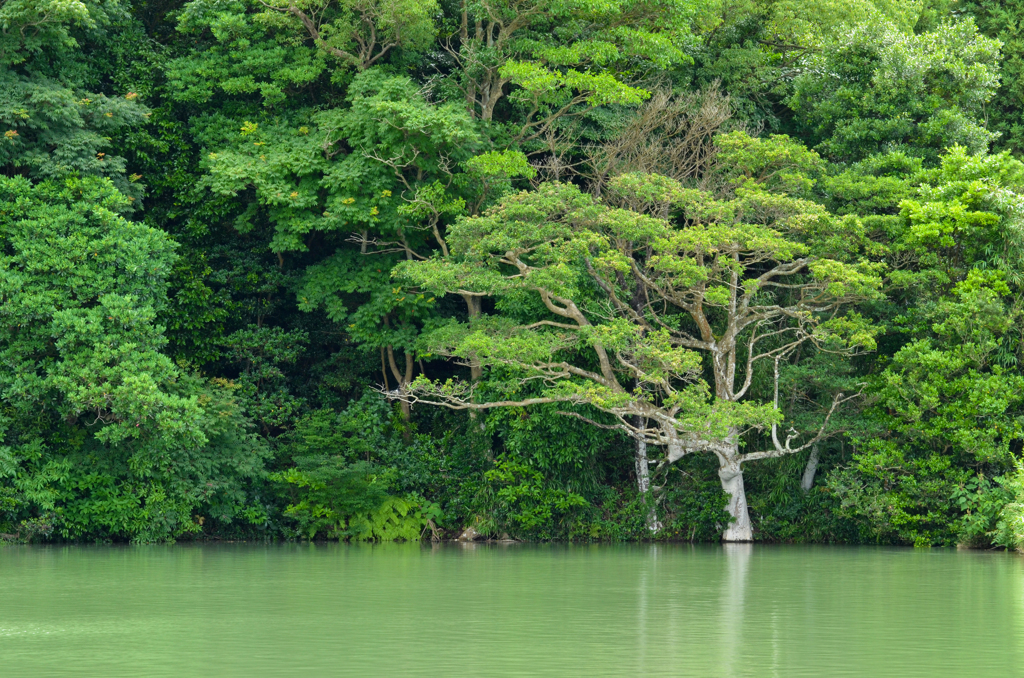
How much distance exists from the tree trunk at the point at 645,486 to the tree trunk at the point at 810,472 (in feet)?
8.92

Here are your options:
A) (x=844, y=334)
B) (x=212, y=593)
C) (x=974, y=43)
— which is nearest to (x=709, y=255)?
(x=844, y=334)

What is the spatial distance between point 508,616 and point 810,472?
46.1 ft

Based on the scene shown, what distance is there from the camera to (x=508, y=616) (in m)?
12.3

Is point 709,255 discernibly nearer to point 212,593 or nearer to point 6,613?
point 212,593

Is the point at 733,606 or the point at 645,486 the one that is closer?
the point at 733,606

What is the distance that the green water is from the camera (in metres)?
9.39

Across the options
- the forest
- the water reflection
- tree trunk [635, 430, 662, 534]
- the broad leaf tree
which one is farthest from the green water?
tree trunk [635, 430, 662, 534]

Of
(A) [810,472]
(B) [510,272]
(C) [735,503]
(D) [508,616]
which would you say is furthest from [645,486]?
(D) [508,616]

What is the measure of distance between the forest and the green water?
3306 mm

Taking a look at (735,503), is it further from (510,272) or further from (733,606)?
(733,606)

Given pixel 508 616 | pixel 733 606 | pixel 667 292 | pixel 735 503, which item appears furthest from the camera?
pixel 735 503

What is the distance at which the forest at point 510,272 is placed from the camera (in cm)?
2262

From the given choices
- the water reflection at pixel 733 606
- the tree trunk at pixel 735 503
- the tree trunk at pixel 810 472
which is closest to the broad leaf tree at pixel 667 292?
the tree trunk at pixel 735 503

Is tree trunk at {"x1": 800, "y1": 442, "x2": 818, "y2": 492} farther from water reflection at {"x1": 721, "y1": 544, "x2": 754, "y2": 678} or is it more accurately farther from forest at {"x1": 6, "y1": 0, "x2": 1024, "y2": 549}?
water reflection at {"x1": 721, "y1": 544, "x2": 754, "y2": 678}
